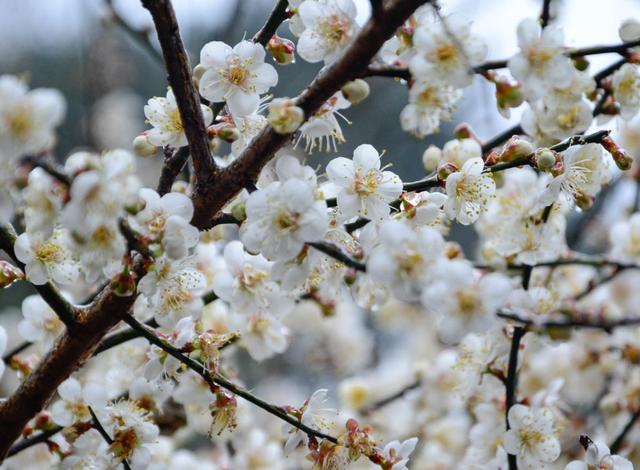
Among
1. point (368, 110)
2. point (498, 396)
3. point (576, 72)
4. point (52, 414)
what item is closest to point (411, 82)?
point (576, 72)

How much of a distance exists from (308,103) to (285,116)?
6cm

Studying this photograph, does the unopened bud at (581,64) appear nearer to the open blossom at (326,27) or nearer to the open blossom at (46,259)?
the open blossom at (326,27)

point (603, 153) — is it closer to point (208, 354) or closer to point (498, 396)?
point (498, 396)

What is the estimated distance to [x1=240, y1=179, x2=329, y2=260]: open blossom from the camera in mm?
863

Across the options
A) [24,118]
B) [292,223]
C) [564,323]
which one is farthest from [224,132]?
[564,323]

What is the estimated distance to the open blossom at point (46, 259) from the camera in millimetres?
985

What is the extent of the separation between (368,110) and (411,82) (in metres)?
2.78

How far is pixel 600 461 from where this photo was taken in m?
1.15

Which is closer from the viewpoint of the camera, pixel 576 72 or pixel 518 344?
pixel 576 72

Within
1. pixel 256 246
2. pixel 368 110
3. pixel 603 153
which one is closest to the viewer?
pixel 256 246

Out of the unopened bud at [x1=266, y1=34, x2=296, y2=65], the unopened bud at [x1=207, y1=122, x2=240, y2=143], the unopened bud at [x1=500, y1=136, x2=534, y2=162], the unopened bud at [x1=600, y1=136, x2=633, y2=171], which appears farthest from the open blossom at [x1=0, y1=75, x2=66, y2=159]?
the unopened bud at [x1=600, y1=136, x2=633, y2=171]

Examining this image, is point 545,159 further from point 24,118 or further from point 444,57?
point 24,118

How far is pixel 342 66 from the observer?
0.84 metres

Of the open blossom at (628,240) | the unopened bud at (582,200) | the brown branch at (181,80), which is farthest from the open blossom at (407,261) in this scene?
the open blossom at (628,240)
